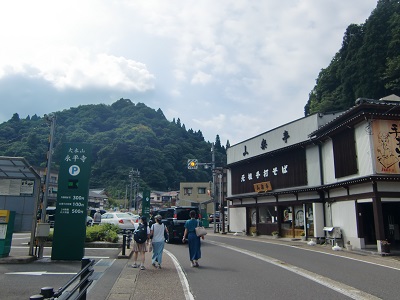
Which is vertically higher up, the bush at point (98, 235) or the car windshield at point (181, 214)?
the car windshield at point (181, 214)

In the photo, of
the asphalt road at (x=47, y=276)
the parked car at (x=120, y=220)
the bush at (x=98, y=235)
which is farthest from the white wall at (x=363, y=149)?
the parked car at (x=120, y=220)

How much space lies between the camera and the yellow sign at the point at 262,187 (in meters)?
27.3

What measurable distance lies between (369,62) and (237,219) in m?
23.1

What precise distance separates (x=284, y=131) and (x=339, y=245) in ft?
32.4

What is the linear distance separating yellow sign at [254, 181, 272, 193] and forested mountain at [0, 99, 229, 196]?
161ft

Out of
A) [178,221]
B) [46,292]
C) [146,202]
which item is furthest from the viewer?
[146,202]

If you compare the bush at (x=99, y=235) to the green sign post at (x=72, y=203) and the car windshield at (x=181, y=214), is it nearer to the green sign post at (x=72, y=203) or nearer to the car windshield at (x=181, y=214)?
the car windshield at (x=181, y=214)

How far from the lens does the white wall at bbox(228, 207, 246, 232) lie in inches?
1242

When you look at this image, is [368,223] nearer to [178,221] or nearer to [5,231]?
[178,221]

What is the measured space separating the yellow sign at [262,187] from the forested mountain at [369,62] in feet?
58.3

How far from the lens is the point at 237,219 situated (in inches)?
1284

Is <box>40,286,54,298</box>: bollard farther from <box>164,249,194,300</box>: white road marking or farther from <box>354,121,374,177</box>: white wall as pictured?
<box>354,121,374,177</box>: white wall

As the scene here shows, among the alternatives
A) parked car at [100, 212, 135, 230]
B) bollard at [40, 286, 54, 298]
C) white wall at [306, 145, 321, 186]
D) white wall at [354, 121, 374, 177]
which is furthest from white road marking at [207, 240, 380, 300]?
parked car at [100, 212, 135, 230]

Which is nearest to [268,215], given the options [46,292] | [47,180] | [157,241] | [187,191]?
[157,241]
